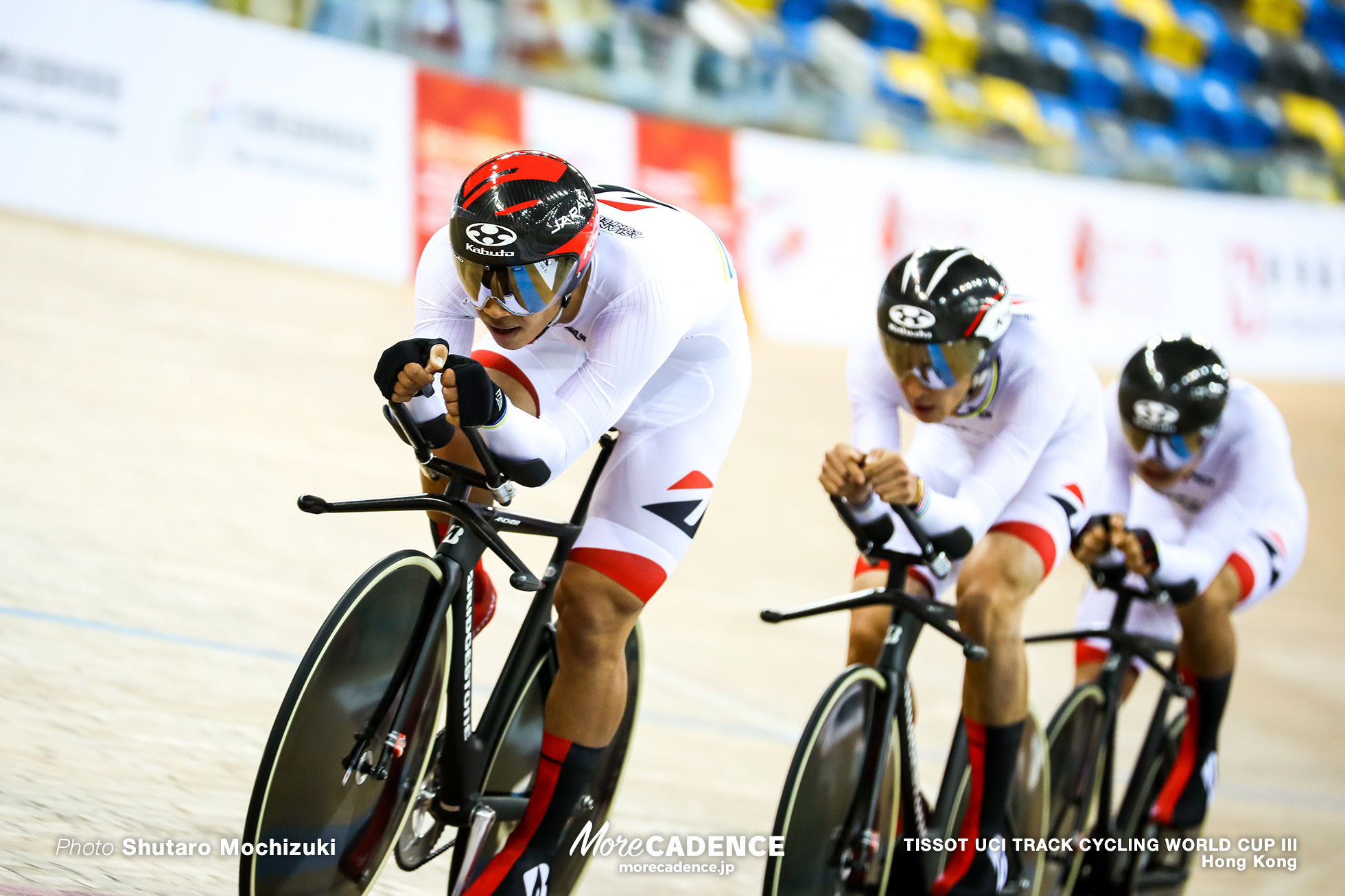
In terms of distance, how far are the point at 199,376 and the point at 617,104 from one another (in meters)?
5.55

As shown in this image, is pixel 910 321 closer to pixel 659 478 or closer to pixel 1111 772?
pixel 659 478

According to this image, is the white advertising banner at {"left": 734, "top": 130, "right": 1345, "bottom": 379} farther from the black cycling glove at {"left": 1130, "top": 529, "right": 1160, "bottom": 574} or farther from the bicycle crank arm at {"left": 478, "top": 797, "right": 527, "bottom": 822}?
the bicycle crank arm at {"left": 478, "top": 797, "right": 527, "bottom": 822}

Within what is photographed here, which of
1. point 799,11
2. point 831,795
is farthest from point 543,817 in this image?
point 799,11

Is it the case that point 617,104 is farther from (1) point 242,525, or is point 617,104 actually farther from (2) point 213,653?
(2) point 213,653

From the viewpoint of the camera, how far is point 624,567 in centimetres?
294

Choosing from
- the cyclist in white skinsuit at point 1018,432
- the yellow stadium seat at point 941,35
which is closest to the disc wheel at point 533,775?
the cyclist in white skinsuit at point 1018,432

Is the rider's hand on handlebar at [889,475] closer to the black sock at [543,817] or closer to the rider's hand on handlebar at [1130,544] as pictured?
the black sock at [543,817]

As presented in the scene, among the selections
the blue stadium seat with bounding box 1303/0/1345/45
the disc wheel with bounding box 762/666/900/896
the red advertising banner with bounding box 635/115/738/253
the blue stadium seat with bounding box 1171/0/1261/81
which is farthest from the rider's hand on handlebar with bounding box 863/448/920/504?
the blue stadium seat with bounding box 1303/0/1345/45

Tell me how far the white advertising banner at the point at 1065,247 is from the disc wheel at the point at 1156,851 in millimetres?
7803

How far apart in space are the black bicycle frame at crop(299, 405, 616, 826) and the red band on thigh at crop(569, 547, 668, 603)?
7cm

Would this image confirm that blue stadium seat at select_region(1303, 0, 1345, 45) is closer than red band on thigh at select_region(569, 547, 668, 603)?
No

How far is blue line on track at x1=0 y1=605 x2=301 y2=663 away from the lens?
402cm

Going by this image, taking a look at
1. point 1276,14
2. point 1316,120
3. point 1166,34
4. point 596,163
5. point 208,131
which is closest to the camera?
point 208,131

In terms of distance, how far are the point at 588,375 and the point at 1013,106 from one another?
1538 cm
